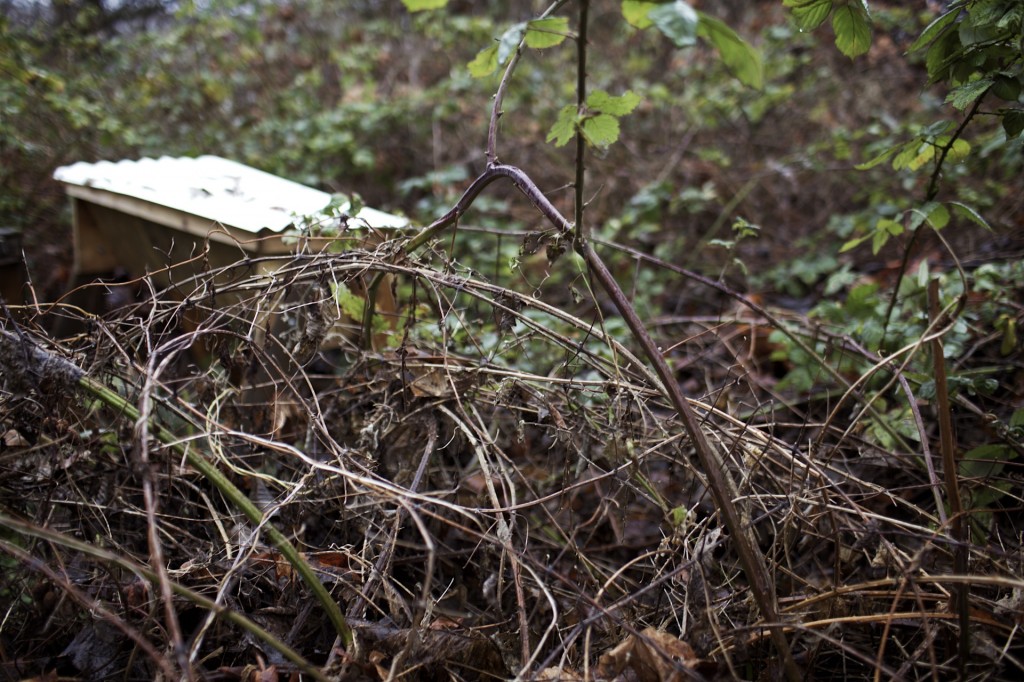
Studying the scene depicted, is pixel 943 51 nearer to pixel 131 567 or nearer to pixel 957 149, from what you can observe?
pixel 957 149

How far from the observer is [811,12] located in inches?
63.6

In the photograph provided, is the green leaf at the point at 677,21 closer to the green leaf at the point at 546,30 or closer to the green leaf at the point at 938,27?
the green leaf at the point at 546,30

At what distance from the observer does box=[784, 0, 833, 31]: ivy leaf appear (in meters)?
1.60

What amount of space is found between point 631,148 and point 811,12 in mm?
3504

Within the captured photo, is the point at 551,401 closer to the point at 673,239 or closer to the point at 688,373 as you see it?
the point at 688,373

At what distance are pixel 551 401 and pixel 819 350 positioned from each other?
1.27 meters

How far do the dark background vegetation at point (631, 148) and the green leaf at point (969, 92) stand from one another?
61 cm

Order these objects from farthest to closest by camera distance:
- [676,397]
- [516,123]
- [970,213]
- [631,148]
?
1. [516,123]
2. [631,148]
3. [970,213]
4. [676,397]

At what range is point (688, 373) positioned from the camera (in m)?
3.25

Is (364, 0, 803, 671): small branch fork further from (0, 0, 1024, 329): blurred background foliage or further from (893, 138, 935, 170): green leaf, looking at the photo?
(0, 0, 1024, 329): blurred background foliage

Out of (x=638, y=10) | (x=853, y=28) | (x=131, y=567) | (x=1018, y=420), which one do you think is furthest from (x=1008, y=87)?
(x=131, y=567)

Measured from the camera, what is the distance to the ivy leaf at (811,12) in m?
1.60

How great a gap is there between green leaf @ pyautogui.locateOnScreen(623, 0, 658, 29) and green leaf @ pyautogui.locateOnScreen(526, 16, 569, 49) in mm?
135

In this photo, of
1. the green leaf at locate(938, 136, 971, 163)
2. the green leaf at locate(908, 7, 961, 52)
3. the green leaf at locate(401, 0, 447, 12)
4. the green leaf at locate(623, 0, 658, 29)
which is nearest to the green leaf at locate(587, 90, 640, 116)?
the green leaf at locate(623, 0, 658, 29)
